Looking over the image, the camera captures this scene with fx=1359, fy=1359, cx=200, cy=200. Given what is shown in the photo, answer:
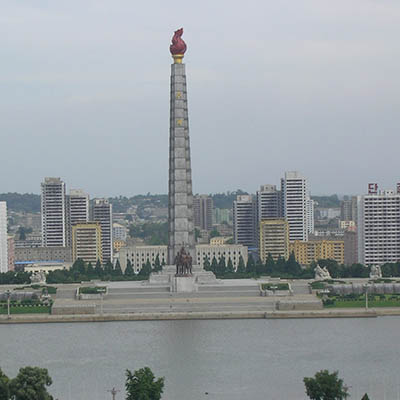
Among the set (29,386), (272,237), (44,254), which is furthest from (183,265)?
(44,254)

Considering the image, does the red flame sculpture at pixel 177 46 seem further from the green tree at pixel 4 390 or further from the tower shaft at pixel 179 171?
the green tree at pixel 4 390

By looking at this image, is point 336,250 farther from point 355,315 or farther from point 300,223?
point 355,315

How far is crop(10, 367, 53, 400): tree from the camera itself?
132ft

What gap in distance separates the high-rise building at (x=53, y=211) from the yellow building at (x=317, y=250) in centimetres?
2231

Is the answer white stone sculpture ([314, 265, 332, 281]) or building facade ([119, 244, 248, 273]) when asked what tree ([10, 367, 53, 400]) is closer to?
white stone sculpture ([314, 265, 332, 281])

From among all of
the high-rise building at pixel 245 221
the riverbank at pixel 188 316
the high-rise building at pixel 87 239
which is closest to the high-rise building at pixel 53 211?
the high-rise building at pixel 87 239

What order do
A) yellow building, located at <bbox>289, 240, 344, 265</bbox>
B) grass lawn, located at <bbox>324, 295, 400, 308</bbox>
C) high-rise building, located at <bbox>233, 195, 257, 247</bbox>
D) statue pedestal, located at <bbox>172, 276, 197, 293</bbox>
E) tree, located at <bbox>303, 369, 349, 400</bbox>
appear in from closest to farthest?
tree, located at <bbox>303, 369, 349, 400</bbox> → grass lawn, located at <bbox>324, 295, 400, 308</bbox> → statue pedestal, located at <bbox>172, 276, 197, 293</bbox> → yellow building, located at <bbox>289, 240, 344, 265</bbox> → high-rise building, located at <bbox>233, 195, 257, 247</bbox>

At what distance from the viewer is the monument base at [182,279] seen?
72500mm

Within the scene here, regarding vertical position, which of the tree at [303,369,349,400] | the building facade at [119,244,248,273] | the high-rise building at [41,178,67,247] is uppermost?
the high-rise building at [41,178,67,247]

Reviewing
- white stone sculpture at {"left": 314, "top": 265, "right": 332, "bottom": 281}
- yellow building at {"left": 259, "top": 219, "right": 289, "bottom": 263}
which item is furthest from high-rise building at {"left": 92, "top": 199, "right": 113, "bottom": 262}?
white stone sculpture at {"left": 314, "top": 265, "right": 332, "bottom": 281}

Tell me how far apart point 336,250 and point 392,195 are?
22.4 metres

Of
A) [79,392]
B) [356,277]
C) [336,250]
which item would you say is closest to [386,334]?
[79,392]

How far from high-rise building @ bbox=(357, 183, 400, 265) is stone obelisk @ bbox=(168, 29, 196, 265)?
27255 mm

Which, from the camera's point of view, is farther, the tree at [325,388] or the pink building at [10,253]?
the pink building at [10,253]
